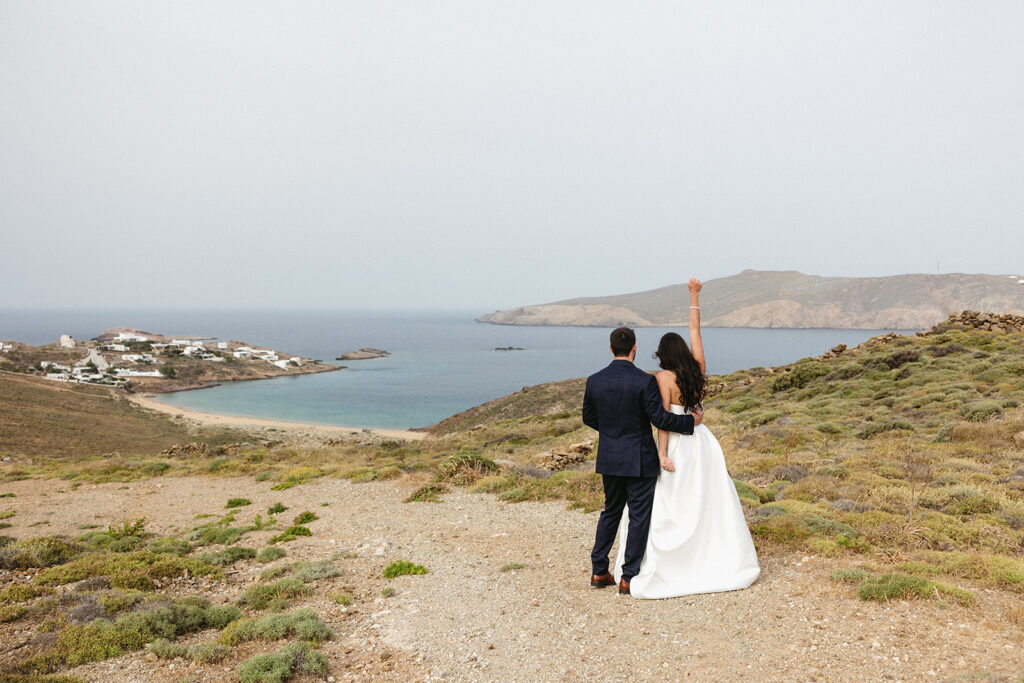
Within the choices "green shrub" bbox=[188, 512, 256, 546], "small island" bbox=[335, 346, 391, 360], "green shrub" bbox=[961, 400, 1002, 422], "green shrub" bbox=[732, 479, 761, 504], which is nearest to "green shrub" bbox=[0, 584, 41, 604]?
"green shrub" bbox=[188, 512, 256, 546]

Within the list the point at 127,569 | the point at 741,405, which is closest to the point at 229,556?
the point at 127,569

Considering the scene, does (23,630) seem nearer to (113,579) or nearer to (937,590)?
(113,579)

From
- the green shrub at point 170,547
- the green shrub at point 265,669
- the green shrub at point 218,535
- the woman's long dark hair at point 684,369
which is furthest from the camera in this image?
the green shrub at point 218,535

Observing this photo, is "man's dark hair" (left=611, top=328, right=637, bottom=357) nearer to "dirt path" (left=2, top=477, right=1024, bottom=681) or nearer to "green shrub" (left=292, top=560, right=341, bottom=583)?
"dirt path" (left=2, top=477, right=1024, bottom=681)

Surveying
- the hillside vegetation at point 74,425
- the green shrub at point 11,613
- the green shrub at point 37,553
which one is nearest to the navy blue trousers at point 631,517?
the green shrub at point 11,613

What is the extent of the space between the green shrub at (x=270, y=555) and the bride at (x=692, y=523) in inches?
257

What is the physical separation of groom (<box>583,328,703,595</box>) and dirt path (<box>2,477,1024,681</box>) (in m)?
0.92

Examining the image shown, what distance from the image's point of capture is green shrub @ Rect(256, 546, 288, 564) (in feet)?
31.2

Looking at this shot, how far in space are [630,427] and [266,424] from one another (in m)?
63.9

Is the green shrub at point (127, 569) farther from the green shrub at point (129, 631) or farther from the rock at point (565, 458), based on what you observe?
the rock at point (565, 458)

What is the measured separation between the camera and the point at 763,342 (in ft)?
619

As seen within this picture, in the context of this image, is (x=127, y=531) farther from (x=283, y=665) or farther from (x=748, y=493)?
(x=748, y=493)

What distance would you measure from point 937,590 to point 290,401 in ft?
290

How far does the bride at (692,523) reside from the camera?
6.05 meters
